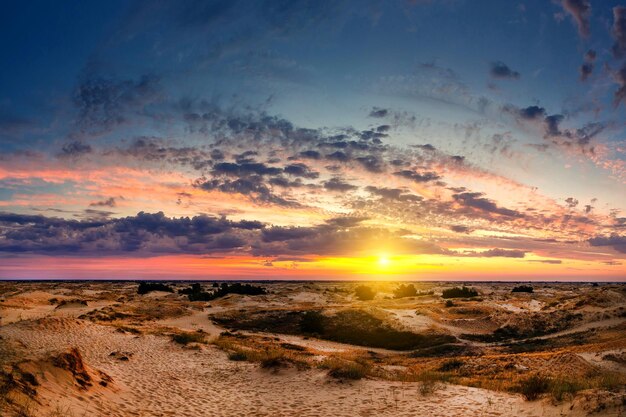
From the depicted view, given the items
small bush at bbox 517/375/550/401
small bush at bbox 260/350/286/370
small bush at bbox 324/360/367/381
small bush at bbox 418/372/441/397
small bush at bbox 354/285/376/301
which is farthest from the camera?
small bush at bbox 354/285/376/301

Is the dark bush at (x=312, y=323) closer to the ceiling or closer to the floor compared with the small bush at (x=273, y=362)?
closer to the floor

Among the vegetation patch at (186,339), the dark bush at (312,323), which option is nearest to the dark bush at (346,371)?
the vegetation patch at (186,339)

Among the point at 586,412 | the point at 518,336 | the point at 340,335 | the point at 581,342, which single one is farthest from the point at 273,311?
the point at 586,412

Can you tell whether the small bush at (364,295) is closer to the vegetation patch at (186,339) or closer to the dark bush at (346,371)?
the vegetation patch at (186,339)

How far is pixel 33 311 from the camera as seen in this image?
49344 mm

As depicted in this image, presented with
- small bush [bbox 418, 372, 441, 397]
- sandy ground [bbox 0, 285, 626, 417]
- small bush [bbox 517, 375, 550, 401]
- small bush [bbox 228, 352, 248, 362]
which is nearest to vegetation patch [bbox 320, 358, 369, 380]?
sandy ground [bbox 0, 285, 626, 417]

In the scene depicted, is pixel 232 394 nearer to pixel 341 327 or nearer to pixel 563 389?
pixel 563 389

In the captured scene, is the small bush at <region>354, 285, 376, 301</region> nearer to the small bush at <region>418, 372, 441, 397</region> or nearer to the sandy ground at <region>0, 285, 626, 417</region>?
the sandy ground at <region>0, 285, 626, 417</region>

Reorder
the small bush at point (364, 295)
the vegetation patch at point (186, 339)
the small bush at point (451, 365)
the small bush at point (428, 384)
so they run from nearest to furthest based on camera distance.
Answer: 1. the small bush at point (428, 384)
2. the small bush at point (451, 365)
3. the vegetation patch at point (186, 339)
4. the small bush at point (364, 295)

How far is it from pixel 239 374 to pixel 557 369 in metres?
17.8

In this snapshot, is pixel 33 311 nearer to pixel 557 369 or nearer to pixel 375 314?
pixel 375 314

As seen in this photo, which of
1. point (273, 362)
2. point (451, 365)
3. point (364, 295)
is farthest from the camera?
point (364, 295)

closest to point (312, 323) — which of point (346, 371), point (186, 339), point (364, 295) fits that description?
point (186, 339)

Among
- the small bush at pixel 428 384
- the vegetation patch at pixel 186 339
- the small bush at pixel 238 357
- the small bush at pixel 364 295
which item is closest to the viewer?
the small bush at pixel 428 384
